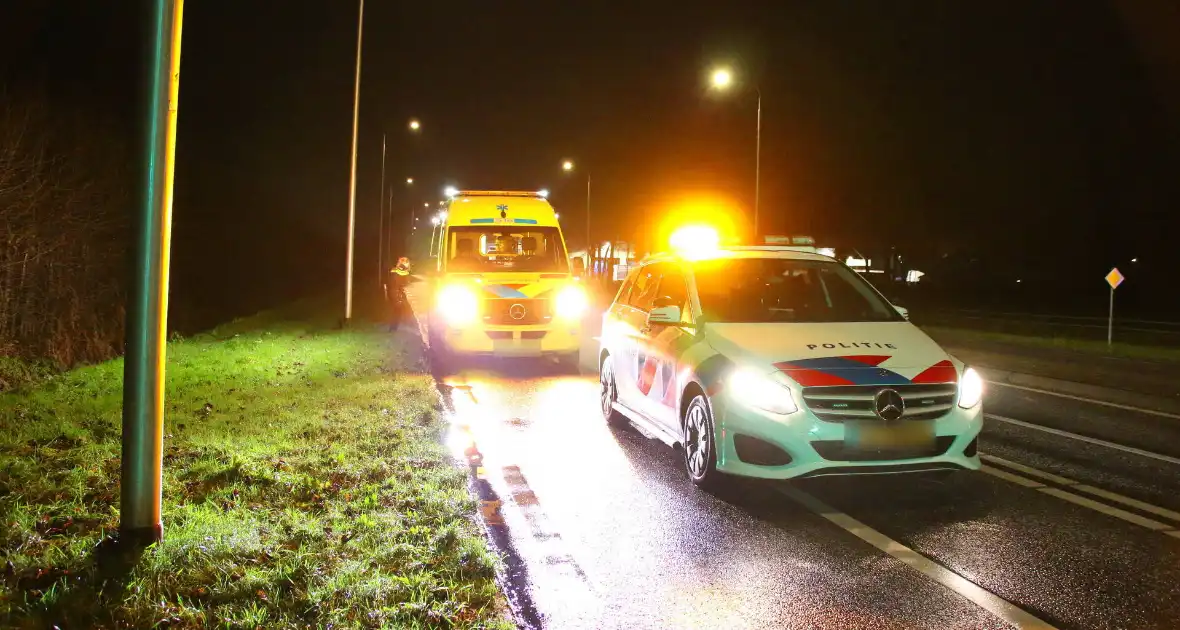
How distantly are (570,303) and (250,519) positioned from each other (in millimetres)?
8686

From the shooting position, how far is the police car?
5.99m

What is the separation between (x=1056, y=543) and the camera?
5461 millimetres

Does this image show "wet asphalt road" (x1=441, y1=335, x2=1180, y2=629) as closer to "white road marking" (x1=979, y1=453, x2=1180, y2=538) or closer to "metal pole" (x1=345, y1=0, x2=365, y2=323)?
"white road marking" (x1=979, y1=453, x2=1180, y2=538)

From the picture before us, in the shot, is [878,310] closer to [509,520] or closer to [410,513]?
[509,520]

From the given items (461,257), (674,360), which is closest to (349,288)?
(461,257)

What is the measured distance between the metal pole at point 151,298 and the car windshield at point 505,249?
929 cm

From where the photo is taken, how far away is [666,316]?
7.40 metres

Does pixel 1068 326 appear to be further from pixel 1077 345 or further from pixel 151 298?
pixel 151 298

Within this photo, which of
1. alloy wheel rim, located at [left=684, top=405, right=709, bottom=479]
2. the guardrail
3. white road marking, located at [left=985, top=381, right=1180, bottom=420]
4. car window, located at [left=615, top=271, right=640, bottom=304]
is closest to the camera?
alloy wheel rim, located at [left=684, top=405, right=709, bottom=479]

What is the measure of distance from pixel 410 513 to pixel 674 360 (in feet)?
8.58

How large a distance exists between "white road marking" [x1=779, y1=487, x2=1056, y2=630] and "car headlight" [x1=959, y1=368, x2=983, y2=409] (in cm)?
112

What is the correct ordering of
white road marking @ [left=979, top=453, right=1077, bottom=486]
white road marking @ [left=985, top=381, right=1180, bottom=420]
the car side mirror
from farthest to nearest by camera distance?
1. white road marking @ [left=985, top=381, right=1180, bottom=420]
2. the car side mirror
3. white road marking @ [left=979, top=453, right=1077, bottom=486]

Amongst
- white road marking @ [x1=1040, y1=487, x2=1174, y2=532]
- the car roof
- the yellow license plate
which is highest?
the car roof

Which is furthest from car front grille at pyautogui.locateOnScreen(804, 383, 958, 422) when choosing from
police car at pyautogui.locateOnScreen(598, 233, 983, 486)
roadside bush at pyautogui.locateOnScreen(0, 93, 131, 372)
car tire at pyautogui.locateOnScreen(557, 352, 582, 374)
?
roadside bush at pyautogui.locateOnScreen(0, 93, 131, 372)
